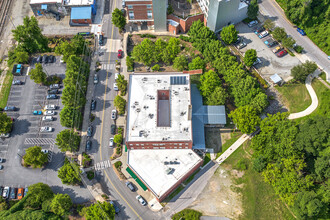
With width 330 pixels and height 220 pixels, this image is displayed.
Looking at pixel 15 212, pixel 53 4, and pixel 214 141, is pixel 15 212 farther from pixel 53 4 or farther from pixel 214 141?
pixel 53 4

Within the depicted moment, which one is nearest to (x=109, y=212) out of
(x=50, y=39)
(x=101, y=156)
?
(x=101, y=156)

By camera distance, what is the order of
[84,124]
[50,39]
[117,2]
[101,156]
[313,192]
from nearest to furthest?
[313,192] → [101,156] → [84,124] → [50,39] → [117,2]

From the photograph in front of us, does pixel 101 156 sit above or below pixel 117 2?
below

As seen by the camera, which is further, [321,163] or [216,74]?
[216,74]

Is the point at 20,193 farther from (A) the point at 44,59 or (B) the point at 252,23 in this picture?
(B) the point at 252,23

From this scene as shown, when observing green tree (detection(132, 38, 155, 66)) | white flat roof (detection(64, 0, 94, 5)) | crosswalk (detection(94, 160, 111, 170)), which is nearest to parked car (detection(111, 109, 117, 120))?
crosswalk (detection(94, 160, 111, 170))

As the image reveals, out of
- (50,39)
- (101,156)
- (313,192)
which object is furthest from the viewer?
(50,39)
